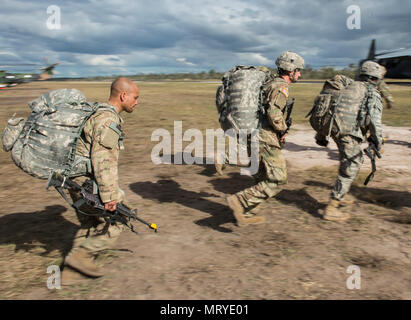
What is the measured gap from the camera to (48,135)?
2830mm

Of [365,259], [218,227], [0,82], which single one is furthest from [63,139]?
[0,82]

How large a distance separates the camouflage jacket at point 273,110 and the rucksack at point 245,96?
10 cm

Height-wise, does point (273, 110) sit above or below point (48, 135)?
above

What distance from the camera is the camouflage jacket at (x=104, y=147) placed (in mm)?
2795

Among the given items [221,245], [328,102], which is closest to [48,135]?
[221,245]

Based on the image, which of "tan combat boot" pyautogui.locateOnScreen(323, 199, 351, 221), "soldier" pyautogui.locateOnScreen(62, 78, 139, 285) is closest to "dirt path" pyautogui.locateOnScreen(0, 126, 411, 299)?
"tan combat boot" pyautogui.locateOnScreen(323, 199, 351, 221)

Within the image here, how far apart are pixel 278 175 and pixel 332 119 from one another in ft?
4.41

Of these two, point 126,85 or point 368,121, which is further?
point 368,121

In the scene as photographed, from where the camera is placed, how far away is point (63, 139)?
2.86 meters

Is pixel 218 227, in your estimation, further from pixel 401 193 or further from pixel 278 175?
pixel 401 193

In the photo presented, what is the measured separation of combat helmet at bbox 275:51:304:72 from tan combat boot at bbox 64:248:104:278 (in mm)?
3257

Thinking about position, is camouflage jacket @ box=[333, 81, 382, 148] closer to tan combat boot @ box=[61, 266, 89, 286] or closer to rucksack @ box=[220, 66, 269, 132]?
rucksack @ box=[220, 66, 269, 132]

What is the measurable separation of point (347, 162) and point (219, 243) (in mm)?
2279

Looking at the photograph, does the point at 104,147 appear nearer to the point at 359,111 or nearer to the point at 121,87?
the point at 121,87
